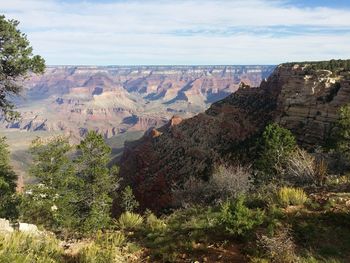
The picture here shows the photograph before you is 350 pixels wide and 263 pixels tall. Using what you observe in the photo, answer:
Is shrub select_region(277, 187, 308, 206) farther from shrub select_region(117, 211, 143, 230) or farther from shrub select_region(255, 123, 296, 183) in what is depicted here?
shrub select_region(255, 123, 296, 183)

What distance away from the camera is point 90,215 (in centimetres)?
2914

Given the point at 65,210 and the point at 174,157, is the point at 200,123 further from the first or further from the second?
the point at 65,210

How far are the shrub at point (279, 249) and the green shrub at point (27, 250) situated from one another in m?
6.36

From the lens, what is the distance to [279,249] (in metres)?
12.4

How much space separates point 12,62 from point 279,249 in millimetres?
18819

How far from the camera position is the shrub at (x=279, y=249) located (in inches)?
481

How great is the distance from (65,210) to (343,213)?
19.3m

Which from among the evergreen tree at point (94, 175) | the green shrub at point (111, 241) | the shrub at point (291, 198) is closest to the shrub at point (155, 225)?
the green shrub at point (111, 241)

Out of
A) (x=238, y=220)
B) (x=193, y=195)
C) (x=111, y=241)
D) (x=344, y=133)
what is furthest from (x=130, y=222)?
(x=344, y=133)

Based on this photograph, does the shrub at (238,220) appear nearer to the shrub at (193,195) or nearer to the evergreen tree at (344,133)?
the shrub at (193,195)

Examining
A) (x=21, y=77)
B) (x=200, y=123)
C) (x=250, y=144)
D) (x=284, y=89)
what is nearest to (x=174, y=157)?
(x=200, y=123)

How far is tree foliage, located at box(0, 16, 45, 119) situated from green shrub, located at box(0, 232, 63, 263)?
13054 mm

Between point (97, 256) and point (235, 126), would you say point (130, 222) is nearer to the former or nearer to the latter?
point (97, 256)

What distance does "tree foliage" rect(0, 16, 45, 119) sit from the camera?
24.0 meters
